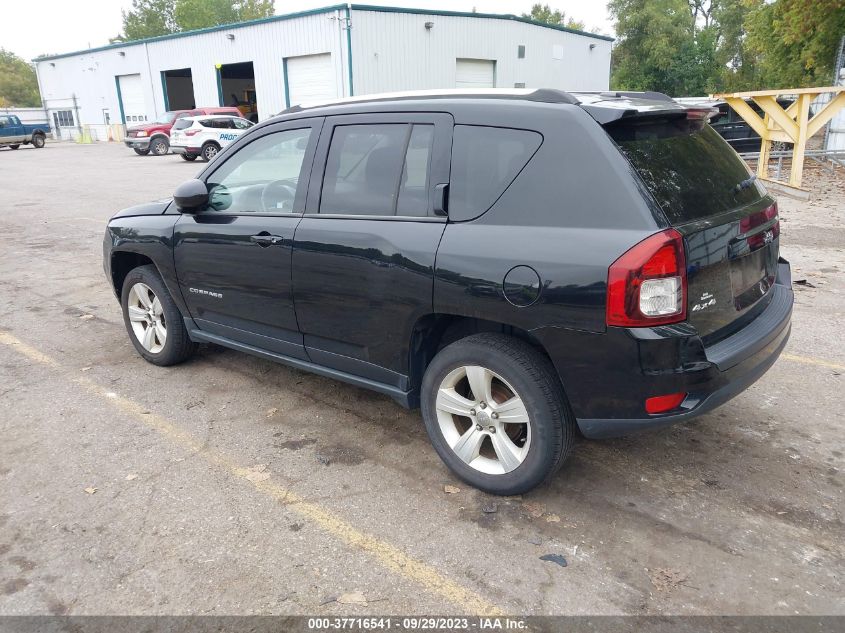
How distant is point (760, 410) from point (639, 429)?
1.65 meters

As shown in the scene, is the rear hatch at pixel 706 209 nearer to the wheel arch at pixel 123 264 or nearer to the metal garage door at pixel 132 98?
the wheel arch at pixel 123 264

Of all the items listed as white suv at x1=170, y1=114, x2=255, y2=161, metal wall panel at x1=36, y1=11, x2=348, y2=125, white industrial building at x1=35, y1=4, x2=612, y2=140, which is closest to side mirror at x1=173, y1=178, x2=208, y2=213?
white suv at x1=170, y1=114, x2=255, y2=161

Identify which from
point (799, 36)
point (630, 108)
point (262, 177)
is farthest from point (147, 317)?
point (799, 36)

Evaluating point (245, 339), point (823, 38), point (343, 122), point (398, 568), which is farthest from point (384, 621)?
point (823, 38)

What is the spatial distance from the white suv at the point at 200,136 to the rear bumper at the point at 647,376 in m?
23.0

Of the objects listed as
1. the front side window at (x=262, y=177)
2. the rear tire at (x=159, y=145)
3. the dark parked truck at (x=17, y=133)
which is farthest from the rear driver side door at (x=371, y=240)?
the dark parked truck at (x=17, y=133)

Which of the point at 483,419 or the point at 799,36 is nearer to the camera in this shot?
the point at 483,419

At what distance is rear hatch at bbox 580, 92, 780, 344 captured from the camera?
9.16 feet

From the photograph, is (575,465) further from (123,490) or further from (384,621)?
(123,490)

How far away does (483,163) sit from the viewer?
10.2ft

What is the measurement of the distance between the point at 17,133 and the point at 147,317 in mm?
38510

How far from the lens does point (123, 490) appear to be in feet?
11.1

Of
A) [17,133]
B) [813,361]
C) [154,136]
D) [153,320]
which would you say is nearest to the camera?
[813,361]

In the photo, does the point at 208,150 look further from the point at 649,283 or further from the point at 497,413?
the point at 649,283
